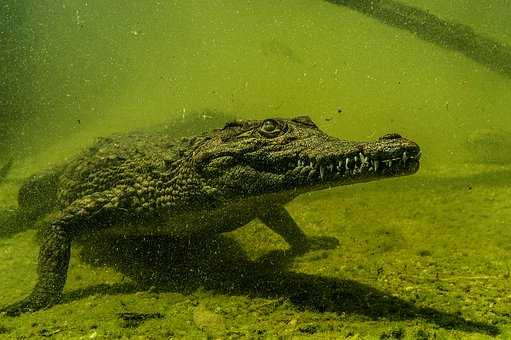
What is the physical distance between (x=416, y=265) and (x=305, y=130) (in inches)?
57.7

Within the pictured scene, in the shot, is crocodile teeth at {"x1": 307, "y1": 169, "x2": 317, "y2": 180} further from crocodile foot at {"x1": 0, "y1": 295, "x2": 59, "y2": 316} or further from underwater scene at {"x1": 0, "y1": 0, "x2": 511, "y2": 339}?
crocodile foot at {"x1": 0, "y1": 295, "x2": 59, "y2": 316}

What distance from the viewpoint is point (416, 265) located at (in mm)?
3426

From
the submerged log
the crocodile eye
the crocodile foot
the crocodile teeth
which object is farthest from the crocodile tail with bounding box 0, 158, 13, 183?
the submerged log

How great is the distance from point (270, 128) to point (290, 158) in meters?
0.42

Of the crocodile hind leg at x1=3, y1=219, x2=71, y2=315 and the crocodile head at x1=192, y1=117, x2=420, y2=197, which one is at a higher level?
the crocodile head at x1=192, y1=117, x2=420, y2=197

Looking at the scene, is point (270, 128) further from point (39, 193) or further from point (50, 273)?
point (39, 193)

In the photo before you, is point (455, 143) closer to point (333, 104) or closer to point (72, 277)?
point (333, 104)

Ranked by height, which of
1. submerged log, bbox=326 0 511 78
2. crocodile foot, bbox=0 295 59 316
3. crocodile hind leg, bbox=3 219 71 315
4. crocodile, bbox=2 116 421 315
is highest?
submerged log, bbox=326 0 511 78

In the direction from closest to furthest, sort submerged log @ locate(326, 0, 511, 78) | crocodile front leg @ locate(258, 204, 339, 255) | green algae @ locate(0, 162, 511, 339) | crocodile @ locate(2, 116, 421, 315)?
green algae @ locate(0, 162, 511, 339) → crocodile @ locate(2, 116, 421, 315) → crocodile front leg @ locate(258, 204, 339, 255) → submerged log @ locate(326, 0, 511, 78)

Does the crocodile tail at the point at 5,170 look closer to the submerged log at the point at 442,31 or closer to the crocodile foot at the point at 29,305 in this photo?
the crocodile foot at the point at 29,305

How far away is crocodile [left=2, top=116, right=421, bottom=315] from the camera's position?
9.32 ft

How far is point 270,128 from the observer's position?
3438 millimetres

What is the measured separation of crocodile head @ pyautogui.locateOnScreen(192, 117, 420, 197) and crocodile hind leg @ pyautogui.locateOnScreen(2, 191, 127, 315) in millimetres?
1044

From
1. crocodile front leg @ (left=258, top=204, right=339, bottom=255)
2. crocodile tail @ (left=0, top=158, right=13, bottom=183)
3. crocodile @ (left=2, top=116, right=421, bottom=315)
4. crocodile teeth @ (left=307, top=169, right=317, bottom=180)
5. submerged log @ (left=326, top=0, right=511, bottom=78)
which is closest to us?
crocodile @ (left=2, top=116, right=421, bottom=315)
